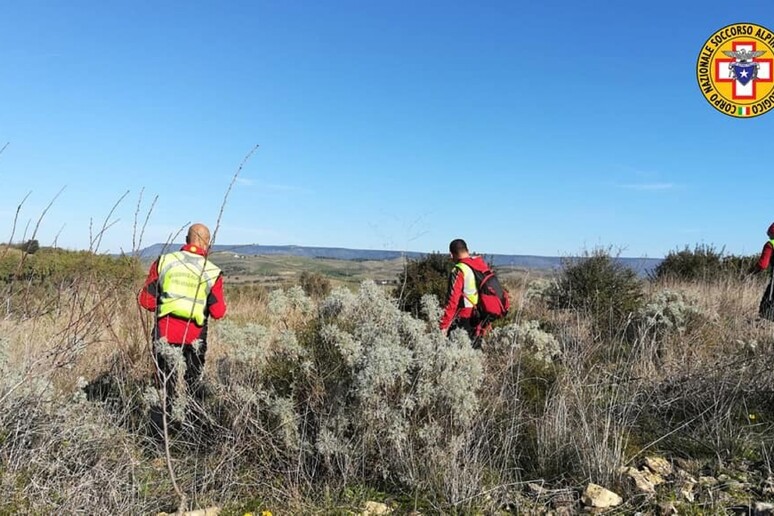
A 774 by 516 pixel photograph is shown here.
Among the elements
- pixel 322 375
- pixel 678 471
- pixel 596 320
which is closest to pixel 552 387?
pixel 678 471

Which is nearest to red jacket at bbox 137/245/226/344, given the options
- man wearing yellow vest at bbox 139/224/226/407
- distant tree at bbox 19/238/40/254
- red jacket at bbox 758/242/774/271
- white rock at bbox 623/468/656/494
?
man wearing yellow vest at bbox 139/224/226/407

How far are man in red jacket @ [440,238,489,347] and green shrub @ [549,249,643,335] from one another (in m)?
3.06

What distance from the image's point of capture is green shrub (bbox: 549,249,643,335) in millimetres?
9367

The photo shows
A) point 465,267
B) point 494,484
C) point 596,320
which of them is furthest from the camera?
point 596,320

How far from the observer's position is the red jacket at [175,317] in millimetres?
4977

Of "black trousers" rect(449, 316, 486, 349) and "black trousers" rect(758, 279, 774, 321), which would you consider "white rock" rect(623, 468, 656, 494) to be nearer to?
"black trousers" rect(449, 316, 486, 349)

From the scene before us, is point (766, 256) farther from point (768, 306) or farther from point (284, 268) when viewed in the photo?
point (284, 268)

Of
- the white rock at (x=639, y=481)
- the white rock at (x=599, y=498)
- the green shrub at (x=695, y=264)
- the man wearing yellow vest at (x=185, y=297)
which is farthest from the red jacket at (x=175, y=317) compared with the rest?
the green shrub at (x=695, y=264)

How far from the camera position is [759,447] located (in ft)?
13.0

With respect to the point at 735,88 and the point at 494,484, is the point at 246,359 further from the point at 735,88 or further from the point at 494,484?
the point at 735,88

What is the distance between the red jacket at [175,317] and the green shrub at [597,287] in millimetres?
5841

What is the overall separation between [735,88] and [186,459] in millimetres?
8907

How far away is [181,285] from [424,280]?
17.9 ft

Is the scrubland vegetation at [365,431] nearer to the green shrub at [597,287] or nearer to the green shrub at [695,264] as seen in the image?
the green shrub at [597,287]
